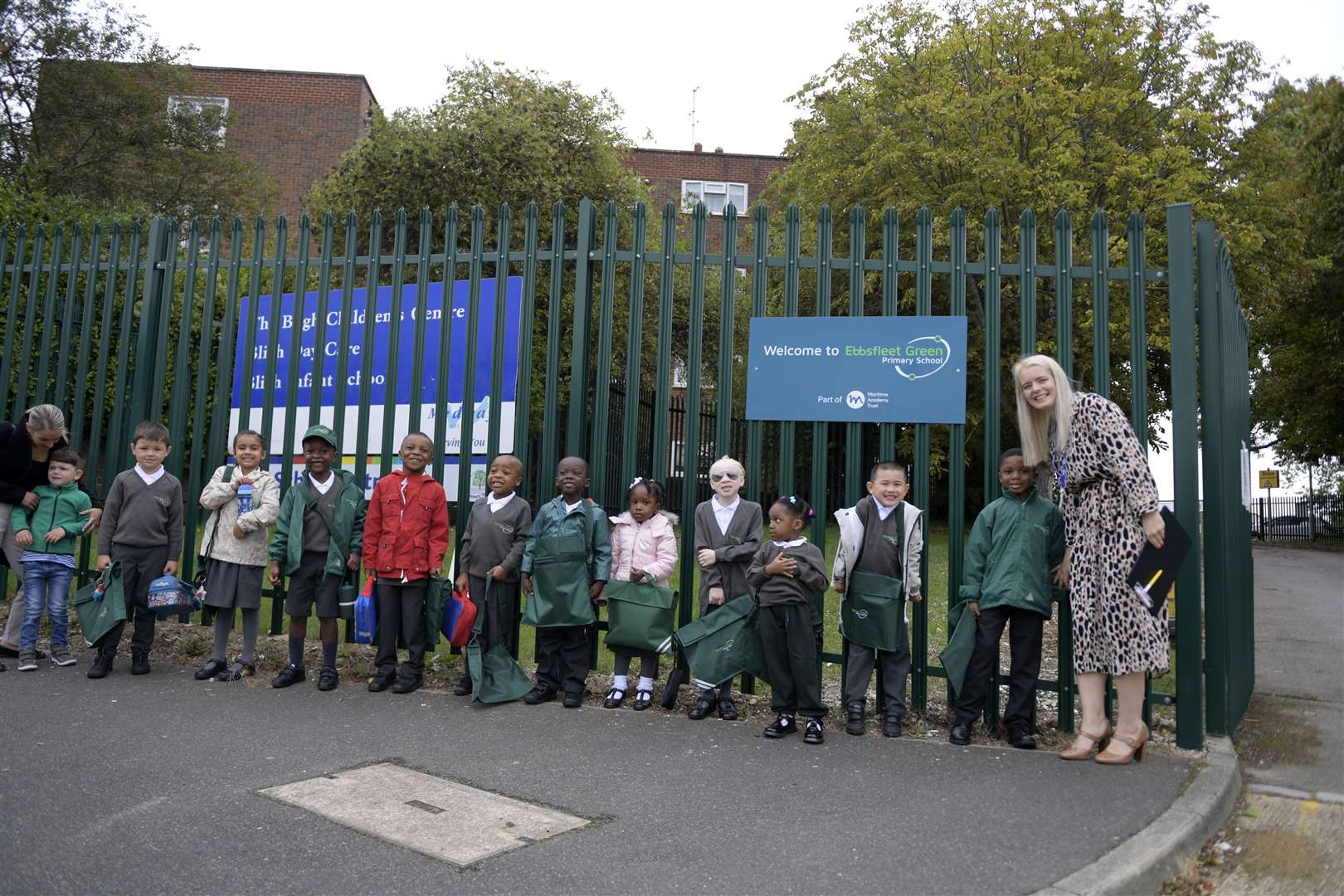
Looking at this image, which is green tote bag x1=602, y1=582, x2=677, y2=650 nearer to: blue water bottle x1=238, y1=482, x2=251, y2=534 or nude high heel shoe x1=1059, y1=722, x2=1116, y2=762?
nude high heel shoe x1=1059, y1=722, x2=1116, y2=762

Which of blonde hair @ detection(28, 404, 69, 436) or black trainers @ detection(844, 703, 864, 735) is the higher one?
blonde hair @ detection(28, 404, 69, 436)

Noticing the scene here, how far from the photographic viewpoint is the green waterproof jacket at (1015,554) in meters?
4.90

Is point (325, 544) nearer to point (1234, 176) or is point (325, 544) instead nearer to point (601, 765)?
point (601, 765)

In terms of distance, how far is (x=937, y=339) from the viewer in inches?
219

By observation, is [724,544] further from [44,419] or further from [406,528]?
[44,419]

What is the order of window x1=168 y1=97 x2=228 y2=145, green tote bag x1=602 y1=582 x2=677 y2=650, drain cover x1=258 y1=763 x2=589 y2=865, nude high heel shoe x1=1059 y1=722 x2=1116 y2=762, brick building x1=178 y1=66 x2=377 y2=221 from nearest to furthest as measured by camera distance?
drain cover x1=258 y1=763 x2=589 y2=865
nude high heel shoe x1=1059 y1=722 x2=1116 y2=762
green tote bag x1=602 y1=582 x2=677 y2=650
window x1=168 y1=97 x2=228 y2=145
brick building x1=178 y1=66 x2=377 y2=221

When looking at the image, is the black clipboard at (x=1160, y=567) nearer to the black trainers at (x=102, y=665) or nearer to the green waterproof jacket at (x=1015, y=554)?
the green waterproof jacket at (x=1015, y=554)

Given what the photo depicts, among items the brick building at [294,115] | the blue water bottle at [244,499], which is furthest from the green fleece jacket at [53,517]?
the brick building at [294,115]

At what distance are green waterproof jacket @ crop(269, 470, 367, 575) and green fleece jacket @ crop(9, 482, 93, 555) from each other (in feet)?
4.84

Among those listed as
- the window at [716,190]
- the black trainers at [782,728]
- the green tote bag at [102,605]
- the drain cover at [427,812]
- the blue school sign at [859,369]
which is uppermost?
the window at [716,190]

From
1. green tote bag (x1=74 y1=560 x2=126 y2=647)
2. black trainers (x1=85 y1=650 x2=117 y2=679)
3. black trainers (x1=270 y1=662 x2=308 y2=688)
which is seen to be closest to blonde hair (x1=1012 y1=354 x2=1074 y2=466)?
black trainers (x1=270 y1=662 x2=308 y2=688)

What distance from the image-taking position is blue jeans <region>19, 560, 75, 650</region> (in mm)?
6316

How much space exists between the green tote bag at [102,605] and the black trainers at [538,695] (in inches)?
98.0

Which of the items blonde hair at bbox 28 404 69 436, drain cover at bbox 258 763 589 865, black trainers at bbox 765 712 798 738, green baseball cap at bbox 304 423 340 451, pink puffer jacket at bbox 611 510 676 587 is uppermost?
blonde hair at bbox 28 404 69 436
